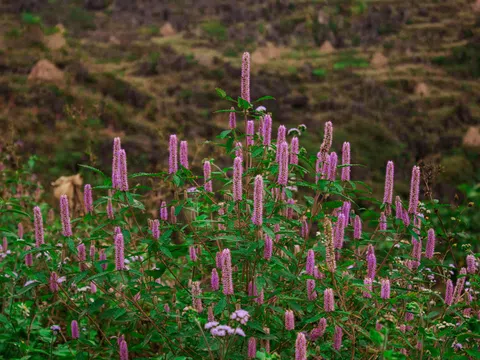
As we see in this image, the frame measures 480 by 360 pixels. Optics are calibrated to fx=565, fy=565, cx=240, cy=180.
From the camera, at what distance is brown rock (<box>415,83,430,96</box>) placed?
67.8 ft

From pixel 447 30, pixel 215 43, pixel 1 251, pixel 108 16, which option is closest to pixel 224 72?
pixel 215 43

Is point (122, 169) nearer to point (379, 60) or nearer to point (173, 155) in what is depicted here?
point (173, 155)

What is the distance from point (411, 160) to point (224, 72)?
9786mm

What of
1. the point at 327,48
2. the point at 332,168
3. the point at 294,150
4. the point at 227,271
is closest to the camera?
the point at 227,271

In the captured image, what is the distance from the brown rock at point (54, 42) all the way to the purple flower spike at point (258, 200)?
66.7ft

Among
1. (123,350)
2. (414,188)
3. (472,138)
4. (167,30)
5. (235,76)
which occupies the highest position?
(167,30)

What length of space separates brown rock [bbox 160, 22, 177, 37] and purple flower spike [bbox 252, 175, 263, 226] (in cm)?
2947

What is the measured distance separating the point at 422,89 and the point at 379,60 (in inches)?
186

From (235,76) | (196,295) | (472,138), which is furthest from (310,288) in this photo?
(235,76)

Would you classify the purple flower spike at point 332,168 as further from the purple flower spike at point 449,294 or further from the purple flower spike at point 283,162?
the purple flower spike at point 449,294

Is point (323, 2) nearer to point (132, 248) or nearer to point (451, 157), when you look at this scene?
point (451, 157)

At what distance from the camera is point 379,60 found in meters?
25.2

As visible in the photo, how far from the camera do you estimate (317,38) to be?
29.8 metres

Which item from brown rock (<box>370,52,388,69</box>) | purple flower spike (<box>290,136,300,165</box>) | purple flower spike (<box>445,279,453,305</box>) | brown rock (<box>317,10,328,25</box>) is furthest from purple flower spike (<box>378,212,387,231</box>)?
brown rock (<box>317,10,328,25</box>)
